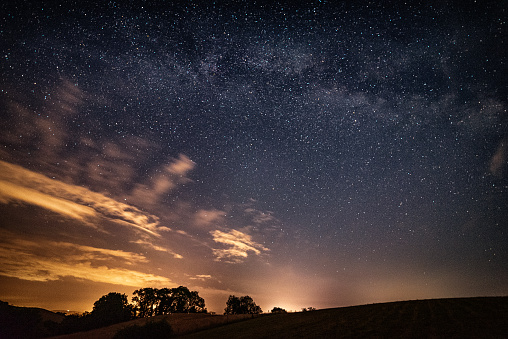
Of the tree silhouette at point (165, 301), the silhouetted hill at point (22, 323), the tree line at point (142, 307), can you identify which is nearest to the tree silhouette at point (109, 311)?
the tree line at point (142, 307)

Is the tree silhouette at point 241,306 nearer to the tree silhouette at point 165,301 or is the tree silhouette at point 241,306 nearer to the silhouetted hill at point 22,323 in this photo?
the tree silhouette at point 165,301

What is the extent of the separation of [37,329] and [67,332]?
4.89 meters

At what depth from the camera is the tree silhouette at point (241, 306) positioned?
3575 inches

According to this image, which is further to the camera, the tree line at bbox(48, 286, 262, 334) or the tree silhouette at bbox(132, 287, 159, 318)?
the tree silhouette at bbox(132, 287, 159, 318)

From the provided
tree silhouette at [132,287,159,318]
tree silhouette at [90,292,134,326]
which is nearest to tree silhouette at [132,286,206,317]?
tree silhouette at [132,287,159,318]

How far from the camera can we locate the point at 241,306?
9156 cm

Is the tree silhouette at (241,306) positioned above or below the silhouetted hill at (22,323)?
above

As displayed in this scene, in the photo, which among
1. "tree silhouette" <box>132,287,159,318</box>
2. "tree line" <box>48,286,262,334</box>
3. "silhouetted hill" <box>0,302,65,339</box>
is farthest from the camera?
"tree silhouette" <box>132,287,159,318</box>

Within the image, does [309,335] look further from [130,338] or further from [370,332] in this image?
[130,338]

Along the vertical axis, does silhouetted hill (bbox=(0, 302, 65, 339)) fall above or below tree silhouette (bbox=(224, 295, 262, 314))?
below

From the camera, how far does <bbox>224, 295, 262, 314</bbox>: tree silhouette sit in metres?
90.8

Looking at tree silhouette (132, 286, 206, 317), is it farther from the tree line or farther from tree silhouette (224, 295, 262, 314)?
tree silhouette (224, 295, 262, 314)

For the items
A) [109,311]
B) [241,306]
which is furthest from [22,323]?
[241,306]

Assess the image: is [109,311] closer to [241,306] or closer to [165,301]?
[165,301]
